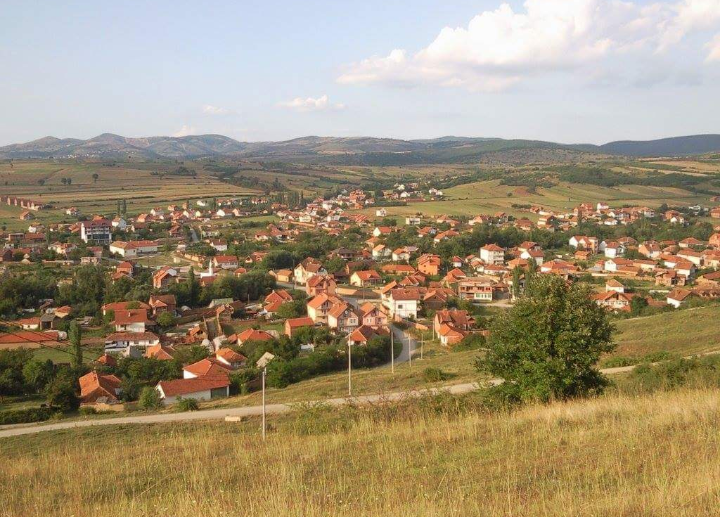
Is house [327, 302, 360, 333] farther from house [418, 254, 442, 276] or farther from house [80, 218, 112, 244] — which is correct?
house [80, 218, 112, 244]

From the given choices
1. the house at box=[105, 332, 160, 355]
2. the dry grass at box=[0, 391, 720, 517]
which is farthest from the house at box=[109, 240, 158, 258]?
the dry grass at box=[0, 391, 720, 517]

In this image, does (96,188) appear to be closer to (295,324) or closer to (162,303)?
(162,303)

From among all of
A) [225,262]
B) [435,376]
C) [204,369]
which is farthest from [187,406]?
[225,262]

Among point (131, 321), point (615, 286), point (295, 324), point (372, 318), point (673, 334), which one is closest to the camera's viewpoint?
point (673, 334)

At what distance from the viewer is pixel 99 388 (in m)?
20.5

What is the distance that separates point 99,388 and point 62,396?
3.90 ft

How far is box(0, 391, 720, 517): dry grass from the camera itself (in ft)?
12.5

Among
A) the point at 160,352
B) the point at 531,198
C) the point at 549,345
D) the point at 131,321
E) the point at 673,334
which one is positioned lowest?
the point at 160,352

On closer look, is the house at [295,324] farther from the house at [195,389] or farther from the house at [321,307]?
the house at [195,389]

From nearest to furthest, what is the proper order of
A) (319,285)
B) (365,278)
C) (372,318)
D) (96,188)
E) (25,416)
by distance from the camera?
1. (25,416)
2. (372,318)
3. (319,285)
4. (365,278)
5. (96,188)

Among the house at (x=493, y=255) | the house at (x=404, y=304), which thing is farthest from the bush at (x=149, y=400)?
the house at (x=493, y=255)

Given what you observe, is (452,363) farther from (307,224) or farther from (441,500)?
(307,224)

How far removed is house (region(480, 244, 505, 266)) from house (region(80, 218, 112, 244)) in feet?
113

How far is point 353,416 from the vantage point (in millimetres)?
7707
